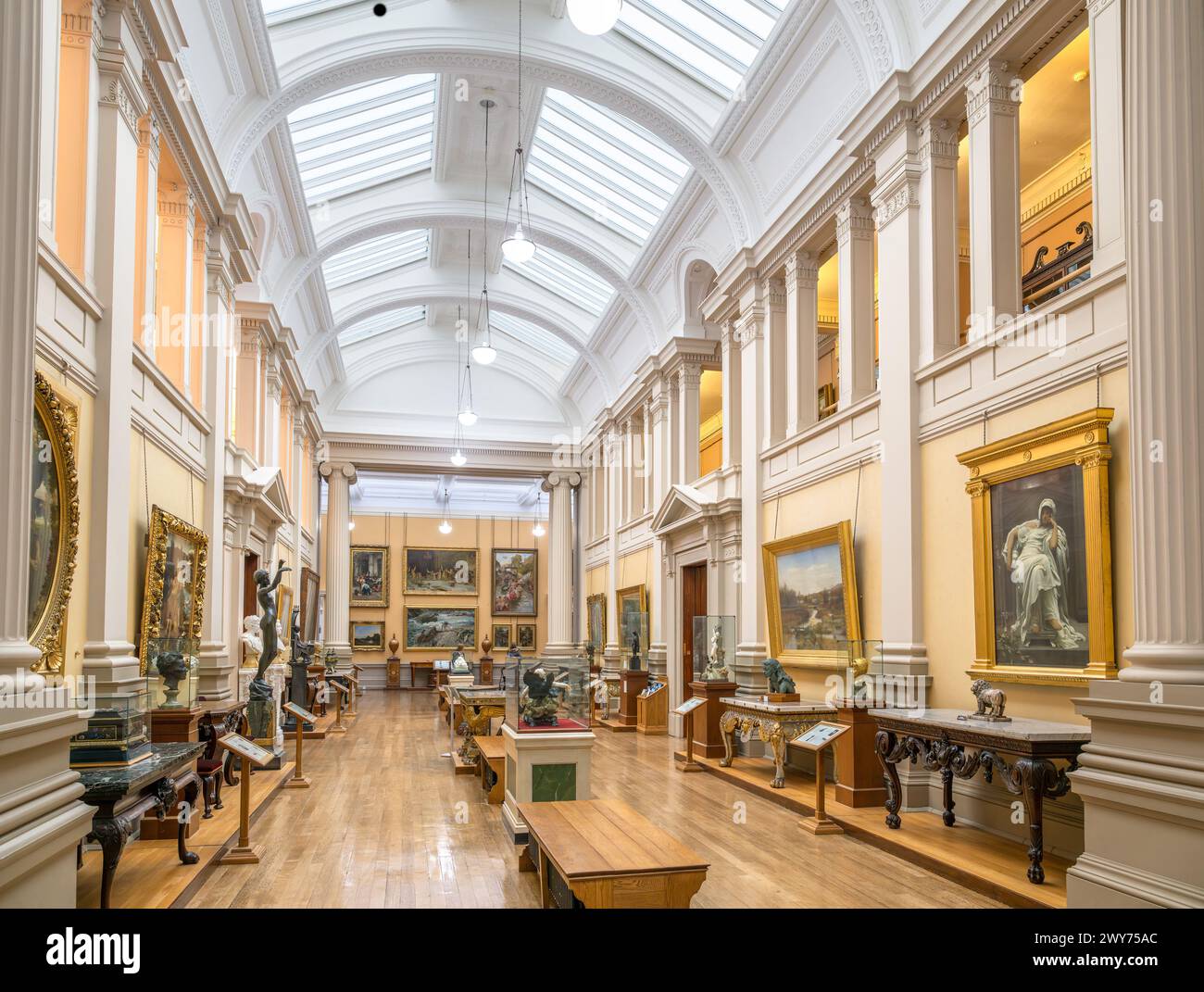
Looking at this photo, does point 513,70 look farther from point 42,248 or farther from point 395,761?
point 395,761

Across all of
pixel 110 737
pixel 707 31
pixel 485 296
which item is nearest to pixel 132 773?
pixel 110 737

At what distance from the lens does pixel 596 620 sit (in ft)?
82.4

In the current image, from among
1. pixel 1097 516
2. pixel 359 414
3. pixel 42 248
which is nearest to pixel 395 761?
pixel 42 248

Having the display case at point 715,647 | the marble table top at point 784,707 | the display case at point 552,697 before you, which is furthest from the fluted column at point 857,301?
the display case at point 552,697

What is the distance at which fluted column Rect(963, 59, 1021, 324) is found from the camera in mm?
8695

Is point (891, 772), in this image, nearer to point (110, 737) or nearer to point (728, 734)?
point (728, 734)

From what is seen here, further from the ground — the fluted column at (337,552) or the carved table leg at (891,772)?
the fluted column at (337,552)

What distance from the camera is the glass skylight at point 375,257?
20.9 meters

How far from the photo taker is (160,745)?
24.4ft

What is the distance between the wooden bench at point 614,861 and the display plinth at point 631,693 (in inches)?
489

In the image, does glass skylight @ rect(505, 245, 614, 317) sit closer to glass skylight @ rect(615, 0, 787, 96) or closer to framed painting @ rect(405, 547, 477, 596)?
glass skylight @ rect(615, 0, 787, 96)

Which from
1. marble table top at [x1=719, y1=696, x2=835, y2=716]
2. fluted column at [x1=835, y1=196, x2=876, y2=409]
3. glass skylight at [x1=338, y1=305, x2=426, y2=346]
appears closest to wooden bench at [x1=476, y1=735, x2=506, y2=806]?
marble table top at [x1=719, y1=696, x2=835, y2=716]

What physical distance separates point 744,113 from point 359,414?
1665 centimetres

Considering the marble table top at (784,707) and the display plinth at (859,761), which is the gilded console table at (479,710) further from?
the display plinth at (859,761)
